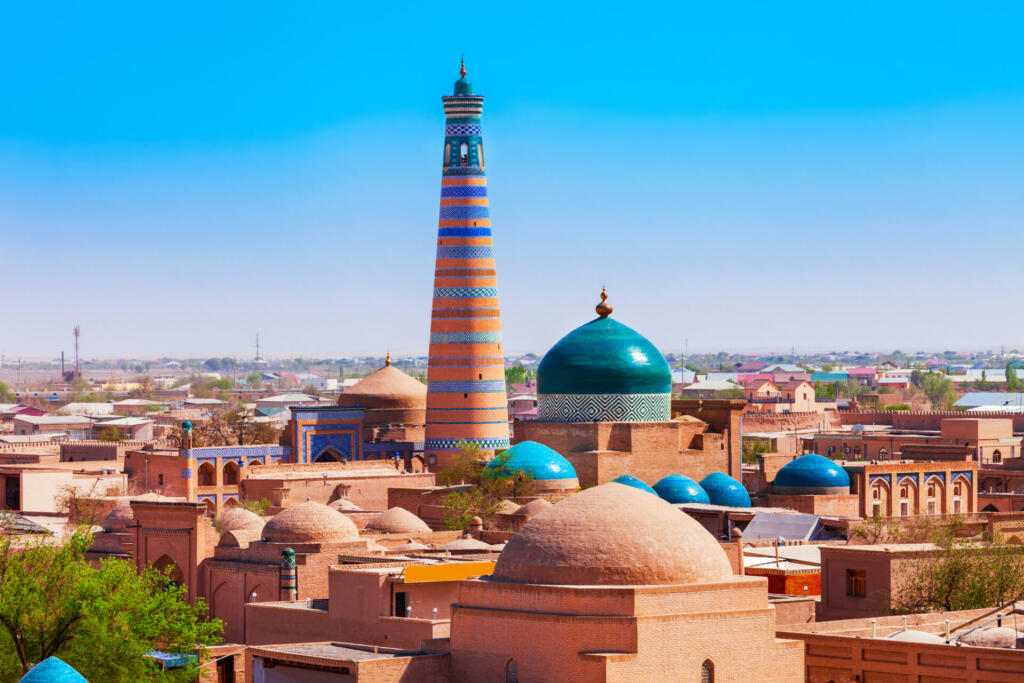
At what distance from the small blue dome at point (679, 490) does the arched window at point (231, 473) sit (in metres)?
9.24

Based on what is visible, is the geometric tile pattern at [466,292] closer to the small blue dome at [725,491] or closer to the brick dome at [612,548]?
the small blue dome at [725,491]

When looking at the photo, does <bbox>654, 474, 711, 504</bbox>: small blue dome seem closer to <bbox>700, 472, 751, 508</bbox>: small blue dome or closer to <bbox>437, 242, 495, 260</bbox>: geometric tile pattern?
<bbox>700, 472, 751, 508</bbox>: small blue dome

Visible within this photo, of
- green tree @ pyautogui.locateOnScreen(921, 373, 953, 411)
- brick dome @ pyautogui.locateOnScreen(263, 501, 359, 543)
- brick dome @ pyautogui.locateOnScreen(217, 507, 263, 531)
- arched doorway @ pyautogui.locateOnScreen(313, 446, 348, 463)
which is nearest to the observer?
brick dome @ pyautogui.locateOnScreen(263, 501, 359, 543)

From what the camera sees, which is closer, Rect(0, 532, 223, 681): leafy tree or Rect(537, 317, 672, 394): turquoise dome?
Rect(0, 532, 223, 681): leafy tree

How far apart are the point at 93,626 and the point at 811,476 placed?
665 inches

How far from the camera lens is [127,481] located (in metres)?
40.0

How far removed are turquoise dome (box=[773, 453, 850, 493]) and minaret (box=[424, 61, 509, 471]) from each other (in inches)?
252

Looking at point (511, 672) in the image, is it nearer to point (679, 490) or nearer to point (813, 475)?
point (679, 490)

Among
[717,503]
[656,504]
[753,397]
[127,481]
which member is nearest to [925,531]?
[717,503]

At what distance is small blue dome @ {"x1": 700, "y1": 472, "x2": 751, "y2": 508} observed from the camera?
3494cm

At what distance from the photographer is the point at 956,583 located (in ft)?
80.3

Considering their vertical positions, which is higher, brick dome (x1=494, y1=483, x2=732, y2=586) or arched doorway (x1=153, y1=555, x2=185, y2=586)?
brick dome (x1=494, y1=483, x2=732, y2=586)

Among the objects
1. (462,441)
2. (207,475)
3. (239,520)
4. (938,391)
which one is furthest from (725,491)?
(938,391)

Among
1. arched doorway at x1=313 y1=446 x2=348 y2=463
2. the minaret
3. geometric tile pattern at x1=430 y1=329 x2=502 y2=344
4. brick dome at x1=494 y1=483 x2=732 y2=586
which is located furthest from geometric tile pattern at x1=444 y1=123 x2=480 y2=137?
brick dome at x1=494 y1=483 x2=732 y2=586
